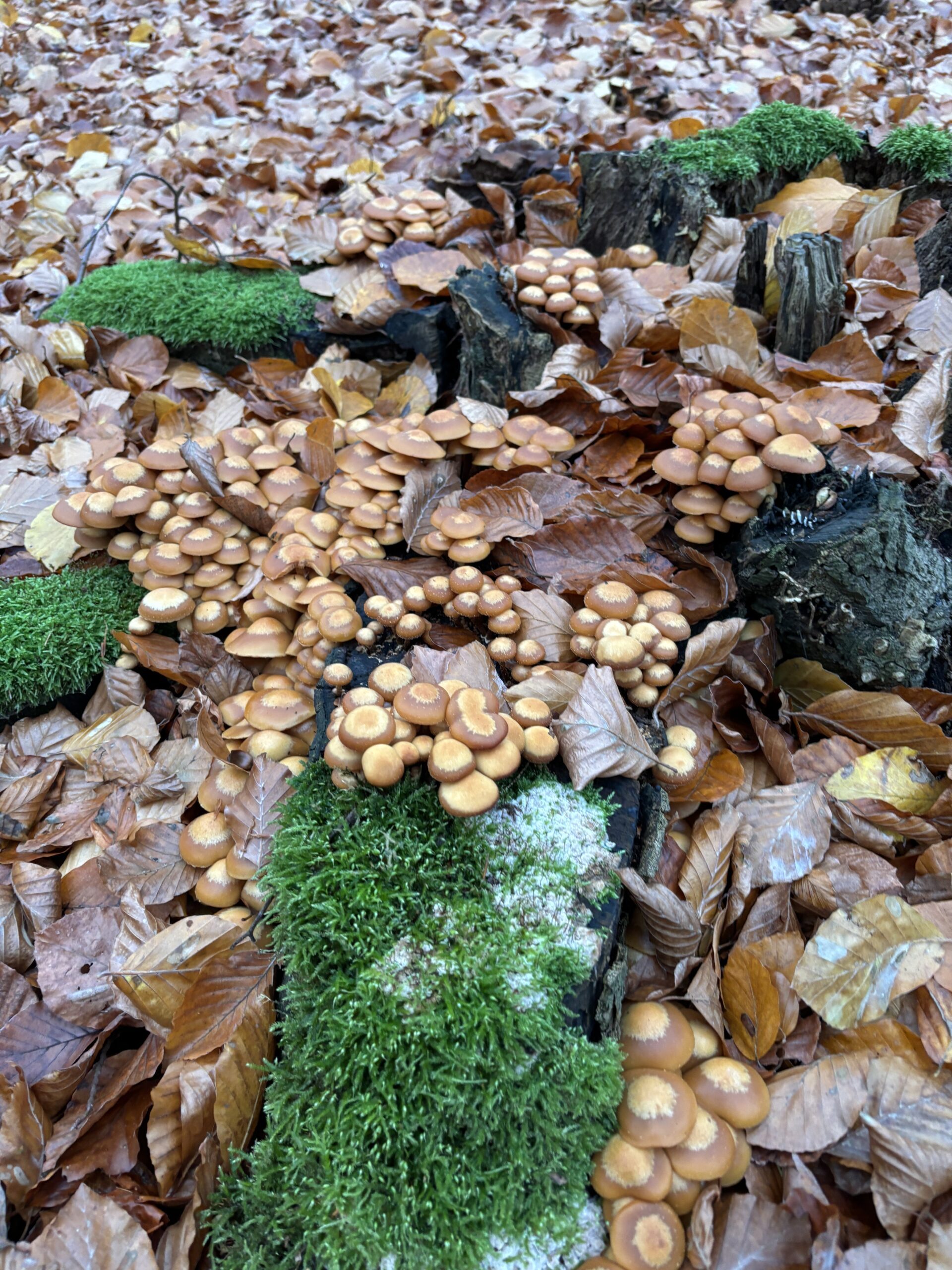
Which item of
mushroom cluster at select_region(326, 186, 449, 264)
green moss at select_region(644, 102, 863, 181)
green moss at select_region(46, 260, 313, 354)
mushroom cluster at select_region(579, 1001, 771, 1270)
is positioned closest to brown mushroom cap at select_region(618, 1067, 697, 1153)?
mushroom cluster at select_region(579, 1001, 771, 1270)

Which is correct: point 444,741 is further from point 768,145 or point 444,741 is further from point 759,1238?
point 768,145

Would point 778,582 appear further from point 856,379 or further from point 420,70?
point 420,70

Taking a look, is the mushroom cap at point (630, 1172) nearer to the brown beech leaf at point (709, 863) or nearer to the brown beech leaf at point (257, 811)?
the brown beech leaf at point (709, 863)

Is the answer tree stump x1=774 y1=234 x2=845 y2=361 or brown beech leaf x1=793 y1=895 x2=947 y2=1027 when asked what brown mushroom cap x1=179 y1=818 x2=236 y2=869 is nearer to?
brown beech leaf x1=793 y1=895 x2=947 y2=1027

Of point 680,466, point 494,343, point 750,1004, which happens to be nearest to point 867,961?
point 750,1004

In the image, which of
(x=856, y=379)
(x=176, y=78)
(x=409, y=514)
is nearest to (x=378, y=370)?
(x=409, y=514)

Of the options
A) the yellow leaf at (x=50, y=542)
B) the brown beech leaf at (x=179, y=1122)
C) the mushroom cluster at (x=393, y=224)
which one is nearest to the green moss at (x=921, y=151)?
the mushroom cluster at (x=393, y=224)
